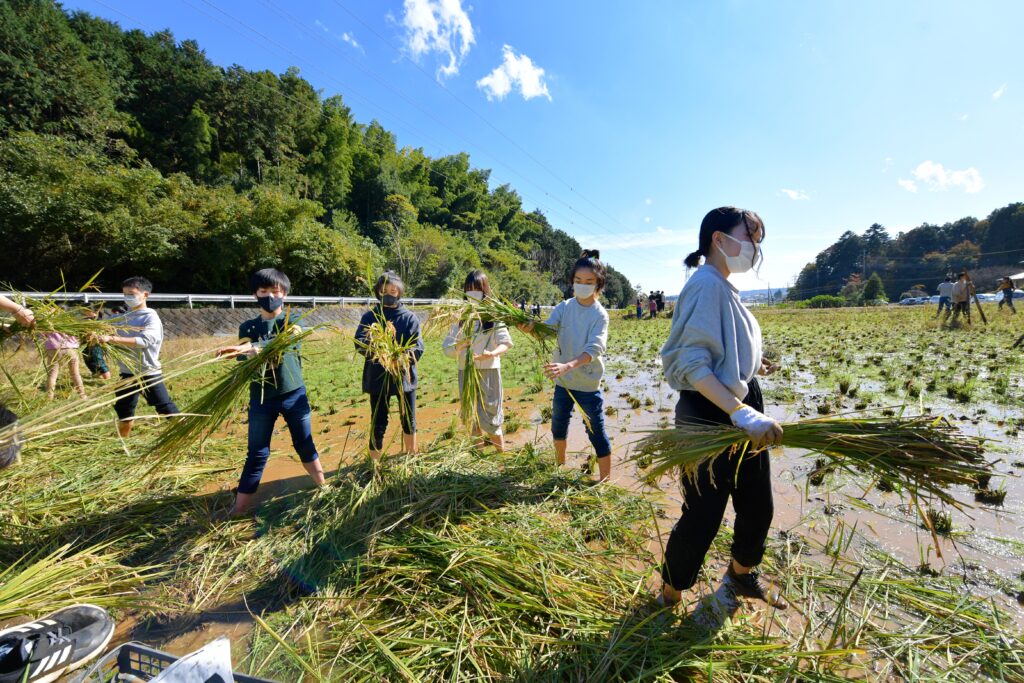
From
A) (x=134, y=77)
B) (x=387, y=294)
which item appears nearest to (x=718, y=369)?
(x=387, y=294)

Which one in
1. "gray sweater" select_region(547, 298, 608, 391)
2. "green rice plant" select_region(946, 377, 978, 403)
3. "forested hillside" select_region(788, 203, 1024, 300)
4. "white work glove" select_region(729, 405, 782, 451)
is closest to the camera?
"white work glove" select_region(729, 405, 782, 451)

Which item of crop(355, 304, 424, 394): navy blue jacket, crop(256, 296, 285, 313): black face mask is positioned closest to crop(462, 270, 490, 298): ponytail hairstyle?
crop(355, 304, 424, 394): navy blue jacket

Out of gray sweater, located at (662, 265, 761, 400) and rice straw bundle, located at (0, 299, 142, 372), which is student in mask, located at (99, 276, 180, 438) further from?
gray sweater, located at (662, 265, 761, 400)

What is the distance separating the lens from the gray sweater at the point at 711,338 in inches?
68.4

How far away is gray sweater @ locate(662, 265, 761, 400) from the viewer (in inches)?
68.4

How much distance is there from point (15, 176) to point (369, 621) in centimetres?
2400

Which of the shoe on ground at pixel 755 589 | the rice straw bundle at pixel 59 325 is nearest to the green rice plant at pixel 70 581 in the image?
the rice straw bundle at pixel 59 325

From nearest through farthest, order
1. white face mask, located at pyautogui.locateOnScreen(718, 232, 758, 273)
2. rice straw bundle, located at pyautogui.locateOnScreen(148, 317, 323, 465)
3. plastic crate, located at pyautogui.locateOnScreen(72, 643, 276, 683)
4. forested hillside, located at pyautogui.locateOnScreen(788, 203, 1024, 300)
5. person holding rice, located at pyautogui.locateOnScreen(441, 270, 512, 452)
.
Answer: plastic crate, located at pyautogui.locateOnScreen(72, 643, 276, 683) → white face mask, located at pyautogui.locateOnScreen(718, 232, 758, 273) → rice straw bundle, located at pyautogui.locateOnScreen(148, 317, 323, 465) → person holding rice, located at pyautogui.locateOnScreen(441, 270, 512, 452) → forested hillside, located at pyautogui.locateOnScreen(788, 203, 1024, 300)

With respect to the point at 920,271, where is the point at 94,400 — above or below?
below

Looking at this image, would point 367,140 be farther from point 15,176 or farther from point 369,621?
point 369,621

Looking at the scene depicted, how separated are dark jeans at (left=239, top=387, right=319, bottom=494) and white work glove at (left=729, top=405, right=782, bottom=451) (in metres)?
2.79

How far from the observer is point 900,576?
2189mm

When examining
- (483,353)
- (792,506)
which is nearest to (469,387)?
(483,353)

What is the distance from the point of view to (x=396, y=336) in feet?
10.8
